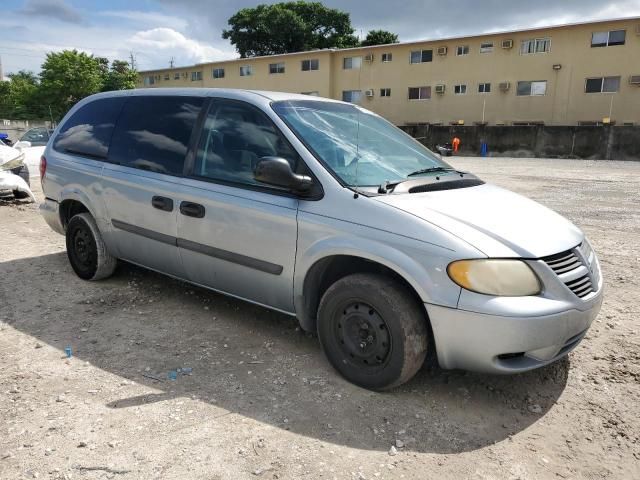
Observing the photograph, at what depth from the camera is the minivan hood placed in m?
2.58

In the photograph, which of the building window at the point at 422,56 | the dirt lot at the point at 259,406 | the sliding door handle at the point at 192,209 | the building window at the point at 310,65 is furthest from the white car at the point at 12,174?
the building window at the point at 310,65

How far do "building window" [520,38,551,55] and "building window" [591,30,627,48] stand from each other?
2413 mm

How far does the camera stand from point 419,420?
8.84ft

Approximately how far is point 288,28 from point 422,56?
21502 mm

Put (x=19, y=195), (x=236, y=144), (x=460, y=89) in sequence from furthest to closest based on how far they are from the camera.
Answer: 1. (x=460, y=89)
2. (x=19, y=195)
3. (x=236, y=144)

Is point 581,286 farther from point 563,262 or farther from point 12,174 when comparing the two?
point 12,174

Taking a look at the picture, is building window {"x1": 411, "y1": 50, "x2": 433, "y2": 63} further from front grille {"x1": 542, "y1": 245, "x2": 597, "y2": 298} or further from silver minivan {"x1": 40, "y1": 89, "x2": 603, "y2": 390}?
front grille {"x1": 542, "y1": 245, "x2": 597, "y2": 298}

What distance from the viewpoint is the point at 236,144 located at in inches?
138

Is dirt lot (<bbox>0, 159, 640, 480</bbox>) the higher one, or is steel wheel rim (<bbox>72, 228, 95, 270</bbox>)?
steel wheel rim (<bbox>72, 228, 95, 270</bbox>)

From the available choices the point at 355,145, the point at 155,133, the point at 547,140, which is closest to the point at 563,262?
the point at 355,145

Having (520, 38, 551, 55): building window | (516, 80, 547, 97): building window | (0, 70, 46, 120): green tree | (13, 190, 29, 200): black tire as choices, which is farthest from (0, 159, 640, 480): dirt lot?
(0, 70, 46, 120): green tree

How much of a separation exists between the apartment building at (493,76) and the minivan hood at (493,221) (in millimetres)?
29930

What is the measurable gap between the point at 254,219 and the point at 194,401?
1.18 metres

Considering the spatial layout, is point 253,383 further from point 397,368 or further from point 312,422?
point 397,368
